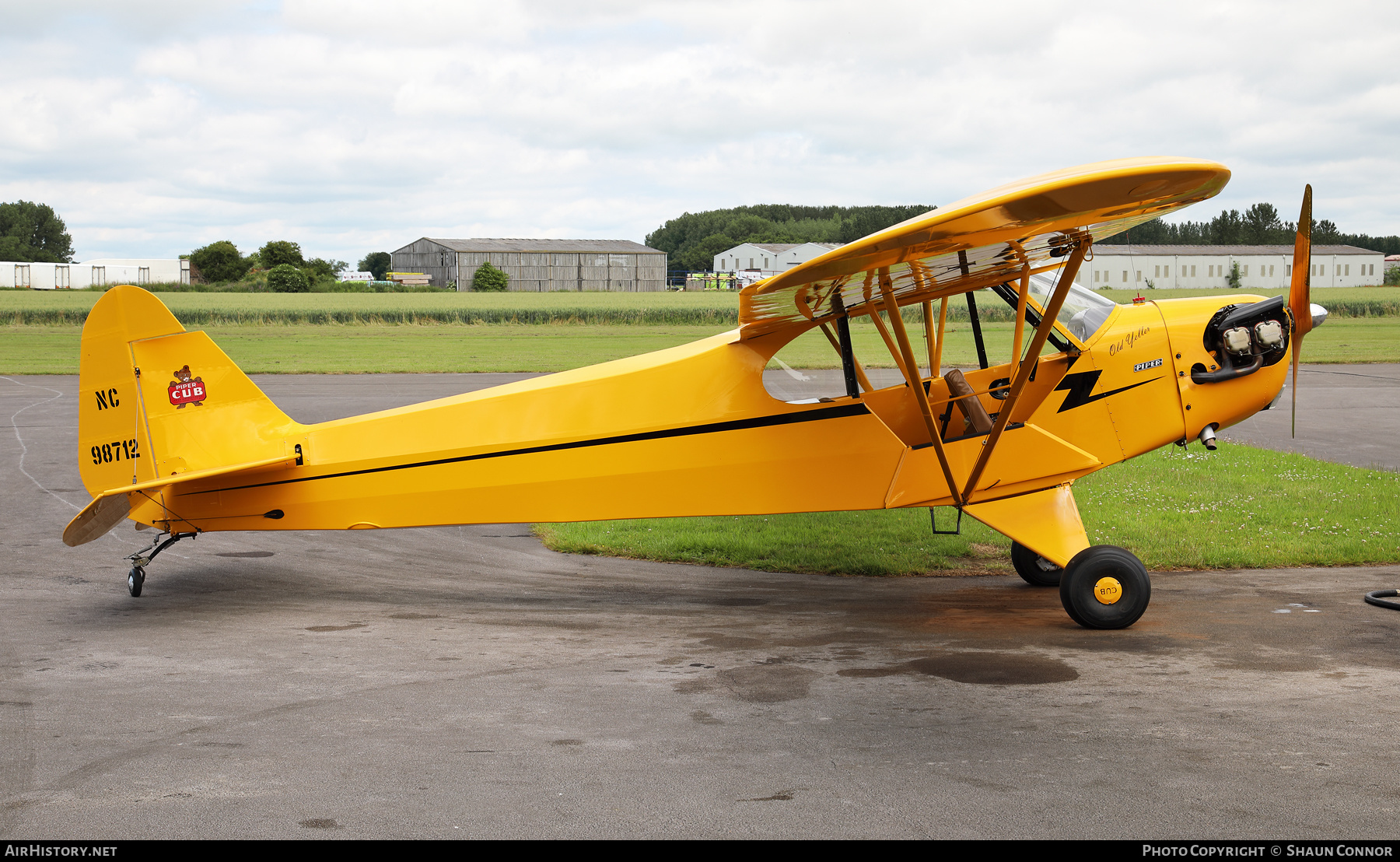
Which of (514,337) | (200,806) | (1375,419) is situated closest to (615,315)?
(514,337)

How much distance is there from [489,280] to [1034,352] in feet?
335

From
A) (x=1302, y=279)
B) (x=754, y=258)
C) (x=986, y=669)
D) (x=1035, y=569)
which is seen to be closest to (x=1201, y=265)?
(x=754, y=258)

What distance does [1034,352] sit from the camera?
6285mm

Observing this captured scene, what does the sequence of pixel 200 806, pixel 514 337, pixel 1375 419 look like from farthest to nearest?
pixel 514 337, pixel 1375 419, pixel 200 806

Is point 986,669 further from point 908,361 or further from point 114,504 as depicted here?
point 114,504

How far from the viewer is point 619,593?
7887 mm

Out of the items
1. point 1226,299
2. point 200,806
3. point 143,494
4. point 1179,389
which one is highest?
→ point 1226,299

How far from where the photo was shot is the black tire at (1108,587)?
254 inches

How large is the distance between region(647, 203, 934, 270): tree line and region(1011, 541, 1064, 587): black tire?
67167mm

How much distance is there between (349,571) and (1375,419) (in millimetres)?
17454

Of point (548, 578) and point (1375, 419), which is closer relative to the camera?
point (548, 578)


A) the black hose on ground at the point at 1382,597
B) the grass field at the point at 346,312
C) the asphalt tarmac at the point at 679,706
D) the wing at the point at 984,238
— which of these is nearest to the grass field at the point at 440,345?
the grass field at the point at 346,312

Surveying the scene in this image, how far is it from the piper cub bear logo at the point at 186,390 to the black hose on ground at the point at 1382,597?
880 centimetres
